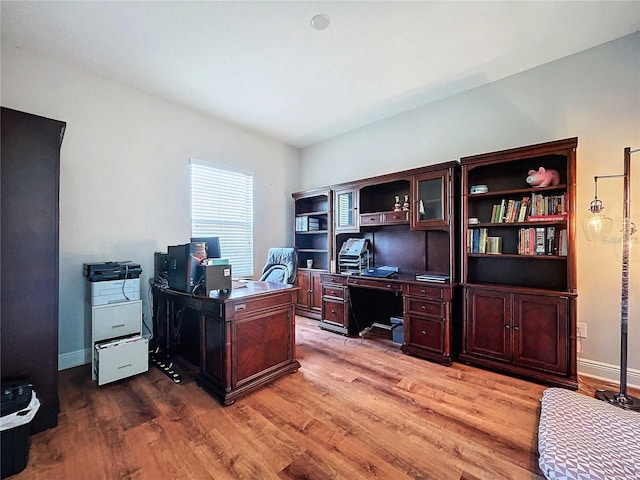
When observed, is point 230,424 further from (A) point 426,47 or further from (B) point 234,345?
(A) point 426,47

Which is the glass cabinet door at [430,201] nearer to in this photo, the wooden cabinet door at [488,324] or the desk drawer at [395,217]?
the desk drawer at [395,217]

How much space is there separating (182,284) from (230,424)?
1189 mm

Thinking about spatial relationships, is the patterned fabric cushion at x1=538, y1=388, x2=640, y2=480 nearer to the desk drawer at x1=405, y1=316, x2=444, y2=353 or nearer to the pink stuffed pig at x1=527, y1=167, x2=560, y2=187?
the desk drawer at x1=405, y1=316, x2=444, y2=353

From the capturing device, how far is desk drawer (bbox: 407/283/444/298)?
2781 mm

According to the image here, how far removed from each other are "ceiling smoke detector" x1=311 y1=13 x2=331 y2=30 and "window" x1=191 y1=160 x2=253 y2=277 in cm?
225

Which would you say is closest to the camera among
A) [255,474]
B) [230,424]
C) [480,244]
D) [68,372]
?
[255,474]

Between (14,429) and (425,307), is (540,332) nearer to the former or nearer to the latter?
(425,307)

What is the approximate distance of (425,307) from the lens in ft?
9.44

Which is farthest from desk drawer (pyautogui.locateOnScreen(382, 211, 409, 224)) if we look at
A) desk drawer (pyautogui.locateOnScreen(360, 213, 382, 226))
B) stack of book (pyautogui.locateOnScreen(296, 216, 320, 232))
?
stack of book (pyautogui.locateOnScreen(296, 216, 320, 232))

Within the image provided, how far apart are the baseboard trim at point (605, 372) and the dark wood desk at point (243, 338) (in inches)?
104

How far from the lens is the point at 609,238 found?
7.85 feet

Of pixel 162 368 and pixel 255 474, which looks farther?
pixel 162 368

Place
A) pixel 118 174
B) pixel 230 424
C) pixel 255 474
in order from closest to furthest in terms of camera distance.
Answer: pixel 255 474
pixel 230 424
pixel 118 174

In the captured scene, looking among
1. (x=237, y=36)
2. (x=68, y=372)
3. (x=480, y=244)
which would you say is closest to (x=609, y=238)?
(x=480, y=244)
